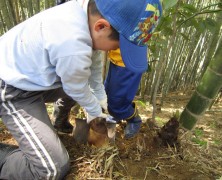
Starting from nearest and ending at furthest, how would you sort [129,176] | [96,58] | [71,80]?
[71,80] → [129,176] → [96,58]

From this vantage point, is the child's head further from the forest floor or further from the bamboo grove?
the forest floor

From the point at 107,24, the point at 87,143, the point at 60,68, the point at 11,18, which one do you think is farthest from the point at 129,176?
the point at 11,18

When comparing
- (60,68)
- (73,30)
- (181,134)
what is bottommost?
(181,134)

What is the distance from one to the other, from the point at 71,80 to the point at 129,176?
1.94 ft

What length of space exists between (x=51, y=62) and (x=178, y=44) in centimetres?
200

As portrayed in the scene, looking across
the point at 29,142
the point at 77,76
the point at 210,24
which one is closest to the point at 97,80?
the point at 77,76

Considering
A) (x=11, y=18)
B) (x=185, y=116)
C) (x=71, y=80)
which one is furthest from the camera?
(x=11, y=18)

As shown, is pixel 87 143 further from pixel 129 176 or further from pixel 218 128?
pixel 218 128

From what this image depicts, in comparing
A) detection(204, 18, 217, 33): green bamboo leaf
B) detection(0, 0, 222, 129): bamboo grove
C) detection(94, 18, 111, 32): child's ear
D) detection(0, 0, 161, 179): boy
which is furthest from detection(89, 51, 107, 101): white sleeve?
detection(204, 18, 217, 33): green bamboo leaf

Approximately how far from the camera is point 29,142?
4.52 feet

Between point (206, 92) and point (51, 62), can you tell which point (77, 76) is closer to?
point (51, 62)

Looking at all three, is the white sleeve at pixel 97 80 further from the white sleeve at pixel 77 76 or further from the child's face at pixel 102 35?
the child's face at pixel 102 35

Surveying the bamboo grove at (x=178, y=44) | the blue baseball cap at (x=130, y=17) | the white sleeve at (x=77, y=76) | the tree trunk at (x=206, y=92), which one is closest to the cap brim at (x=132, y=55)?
the blue baseball cap at (x=130, y=17)

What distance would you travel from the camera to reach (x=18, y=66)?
139cm
